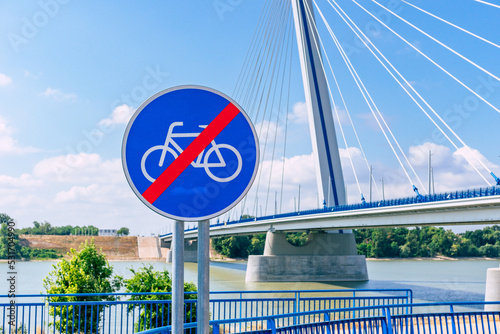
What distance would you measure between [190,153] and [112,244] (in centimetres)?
9605

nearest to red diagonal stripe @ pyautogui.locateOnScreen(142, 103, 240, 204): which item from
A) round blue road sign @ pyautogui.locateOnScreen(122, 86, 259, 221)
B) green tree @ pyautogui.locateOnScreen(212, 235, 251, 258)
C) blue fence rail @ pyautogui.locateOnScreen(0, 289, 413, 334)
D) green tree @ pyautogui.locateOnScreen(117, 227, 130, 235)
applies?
round blue road sign @ pyautogui.locateOnScreen(122, 86, 259, 221)

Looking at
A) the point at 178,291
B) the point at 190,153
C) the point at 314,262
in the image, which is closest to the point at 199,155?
the point at 190,153

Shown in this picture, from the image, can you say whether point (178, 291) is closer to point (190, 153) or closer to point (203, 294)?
point (203, 294)

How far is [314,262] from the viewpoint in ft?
157

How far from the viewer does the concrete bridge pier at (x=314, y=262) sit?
4650 centimetres

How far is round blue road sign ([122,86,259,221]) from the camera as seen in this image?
203 centimetres

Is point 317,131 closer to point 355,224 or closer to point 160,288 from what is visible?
point 355,224

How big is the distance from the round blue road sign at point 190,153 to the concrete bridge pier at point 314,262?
149ft

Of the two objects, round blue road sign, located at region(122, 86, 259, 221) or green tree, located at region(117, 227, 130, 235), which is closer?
round blue road sign, located at region(122, 86, 259, 221)

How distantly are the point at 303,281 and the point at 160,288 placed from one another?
3682 cm

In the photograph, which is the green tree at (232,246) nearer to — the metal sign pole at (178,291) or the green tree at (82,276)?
the green tree at (82,276)

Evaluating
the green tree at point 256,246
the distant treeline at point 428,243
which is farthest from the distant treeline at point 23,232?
the distant treeline at point 428,243

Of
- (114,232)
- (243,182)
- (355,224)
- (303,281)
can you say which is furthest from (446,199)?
(114,232)

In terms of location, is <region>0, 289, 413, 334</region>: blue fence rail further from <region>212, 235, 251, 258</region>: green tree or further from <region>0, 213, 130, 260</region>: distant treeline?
<region>212, 235, 251, 258</region>: green tree
